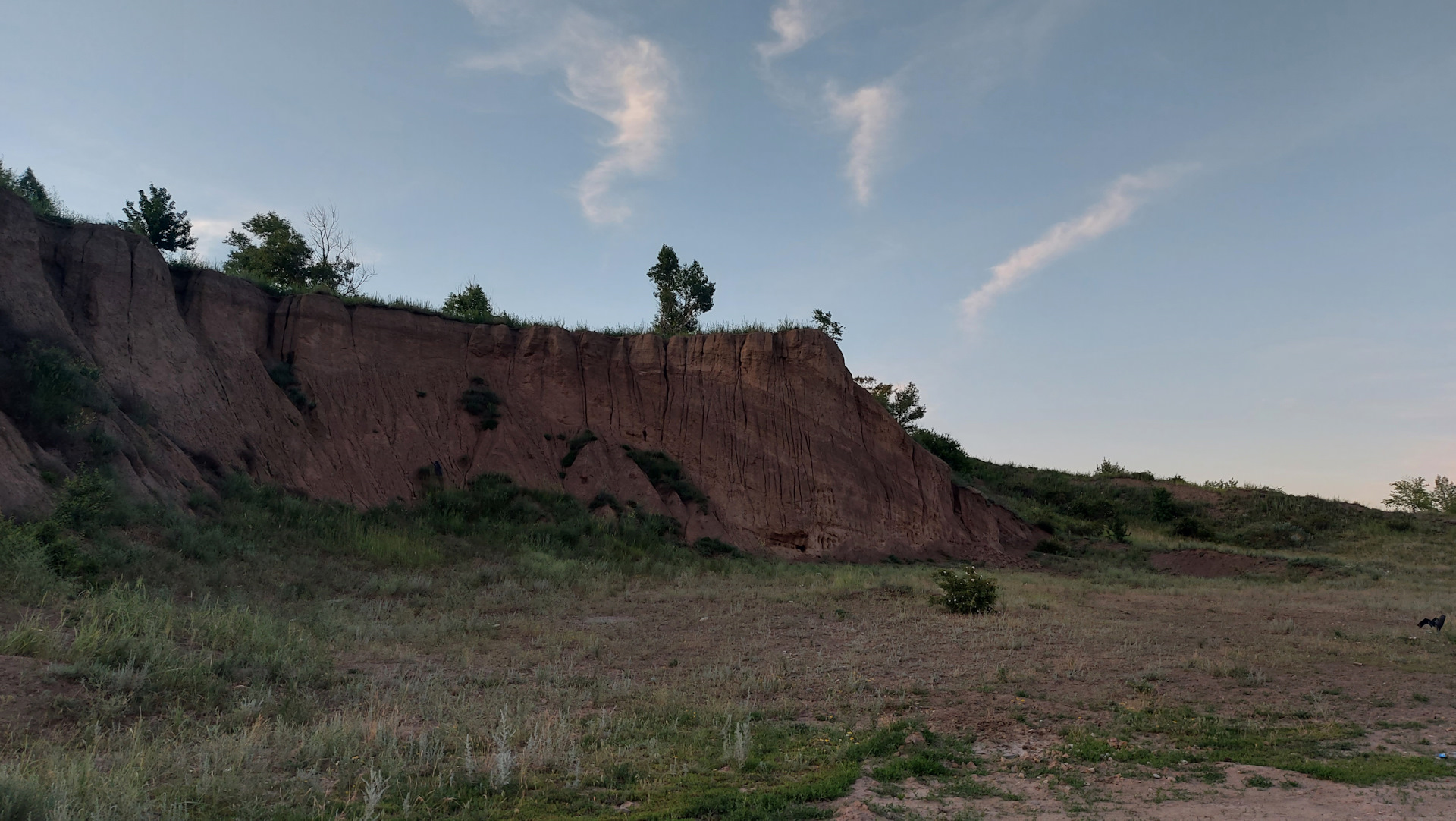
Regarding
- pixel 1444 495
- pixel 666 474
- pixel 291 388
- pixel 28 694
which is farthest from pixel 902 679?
pixel 1444 495

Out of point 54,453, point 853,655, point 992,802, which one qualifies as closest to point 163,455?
point 54,453

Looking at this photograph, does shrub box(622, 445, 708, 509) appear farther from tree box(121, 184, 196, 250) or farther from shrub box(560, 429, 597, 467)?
tree box(121, 184, 196, 250)

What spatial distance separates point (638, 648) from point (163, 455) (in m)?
11.3

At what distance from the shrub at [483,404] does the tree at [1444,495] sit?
54.3 metres

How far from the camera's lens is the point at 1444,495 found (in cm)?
4700

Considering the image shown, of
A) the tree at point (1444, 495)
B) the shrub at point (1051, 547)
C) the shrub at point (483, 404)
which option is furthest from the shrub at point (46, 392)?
the tree at point (1444, 495)

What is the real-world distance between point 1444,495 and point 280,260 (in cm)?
6496

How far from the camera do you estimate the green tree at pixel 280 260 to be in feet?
105

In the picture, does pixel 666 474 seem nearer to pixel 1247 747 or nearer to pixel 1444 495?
pixel 1247 747

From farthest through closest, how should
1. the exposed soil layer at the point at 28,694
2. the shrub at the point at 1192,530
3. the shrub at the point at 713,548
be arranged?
the shrub at the point at 1192,530 < the shrub at the point at 713,548 < the exposed soil layer at the point at 28,694

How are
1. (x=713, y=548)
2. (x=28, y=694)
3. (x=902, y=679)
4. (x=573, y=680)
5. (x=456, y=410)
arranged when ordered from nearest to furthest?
1. (x=28, y=694)
2. (x=573, y=680)
3. (x=902, y=679)
4. (x=713, y=548)
5. (x=456, y=410)

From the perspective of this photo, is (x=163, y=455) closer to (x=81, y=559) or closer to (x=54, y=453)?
(x=54, y=453)

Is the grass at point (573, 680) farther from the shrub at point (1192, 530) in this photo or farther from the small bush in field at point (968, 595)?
the shrub at point (1192, 530)

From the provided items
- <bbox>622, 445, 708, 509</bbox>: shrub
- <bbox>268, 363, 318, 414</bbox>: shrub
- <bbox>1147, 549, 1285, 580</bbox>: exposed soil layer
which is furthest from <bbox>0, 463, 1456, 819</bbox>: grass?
<bbox>1147, 549, 1285, 580</bbox>: exposed soil layer
